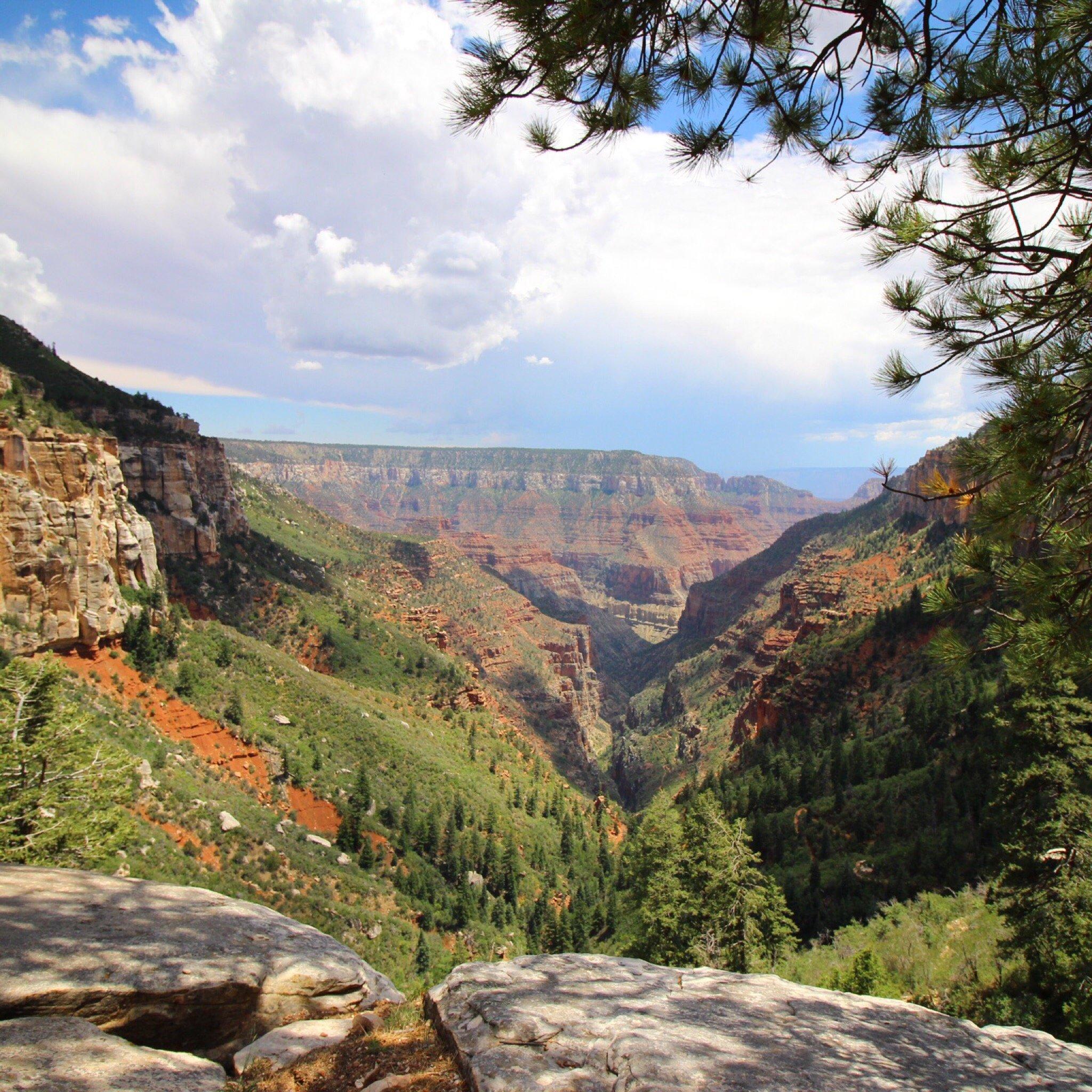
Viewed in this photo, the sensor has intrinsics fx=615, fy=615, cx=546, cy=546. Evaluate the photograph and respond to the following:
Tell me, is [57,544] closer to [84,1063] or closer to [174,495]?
[174,495]

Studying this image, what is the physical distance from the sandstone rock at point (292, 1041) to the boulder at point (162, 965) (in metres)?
0.29

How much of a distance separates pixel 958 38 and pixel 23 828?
21.7m

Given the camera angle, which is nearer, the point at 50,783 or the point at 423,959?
the point at 50,783

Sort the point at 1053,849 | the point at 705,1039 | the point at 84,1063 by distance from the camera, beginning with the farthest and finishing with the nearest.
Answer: the point at 1053,849 < the point at 705,1039 < the point at 84,1063

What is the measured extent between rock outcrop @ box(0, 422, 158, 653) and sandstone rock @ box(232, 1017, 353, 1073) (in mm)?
27045

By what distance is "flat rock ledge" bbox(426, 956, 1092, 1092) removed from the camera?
5391mm

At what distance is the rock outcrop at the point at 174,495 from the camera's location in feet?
176

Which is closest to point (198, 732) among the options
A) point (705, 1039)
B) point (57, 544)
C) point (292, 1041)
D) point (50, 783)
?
point (57, 544)

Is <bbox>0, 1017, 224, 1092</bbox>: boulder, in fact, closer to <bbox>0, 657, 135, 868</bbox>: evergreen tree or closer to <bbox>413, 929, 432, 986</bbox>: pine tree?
<bbox>0, 657, 135, 868</bbox>: evergreen tree

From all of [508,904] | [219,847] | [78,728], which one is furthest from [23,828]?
[508,904]

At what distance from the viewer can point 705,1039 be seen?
19.7ft

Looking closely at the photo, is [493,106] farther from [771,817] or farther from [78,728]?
[771,817]

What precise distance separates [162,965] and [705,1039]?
5.62 meters

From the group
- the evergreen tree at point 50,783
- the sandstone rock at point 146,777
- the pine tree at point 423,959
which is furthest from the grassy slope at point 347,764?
the evergreen tree at point 50,783
